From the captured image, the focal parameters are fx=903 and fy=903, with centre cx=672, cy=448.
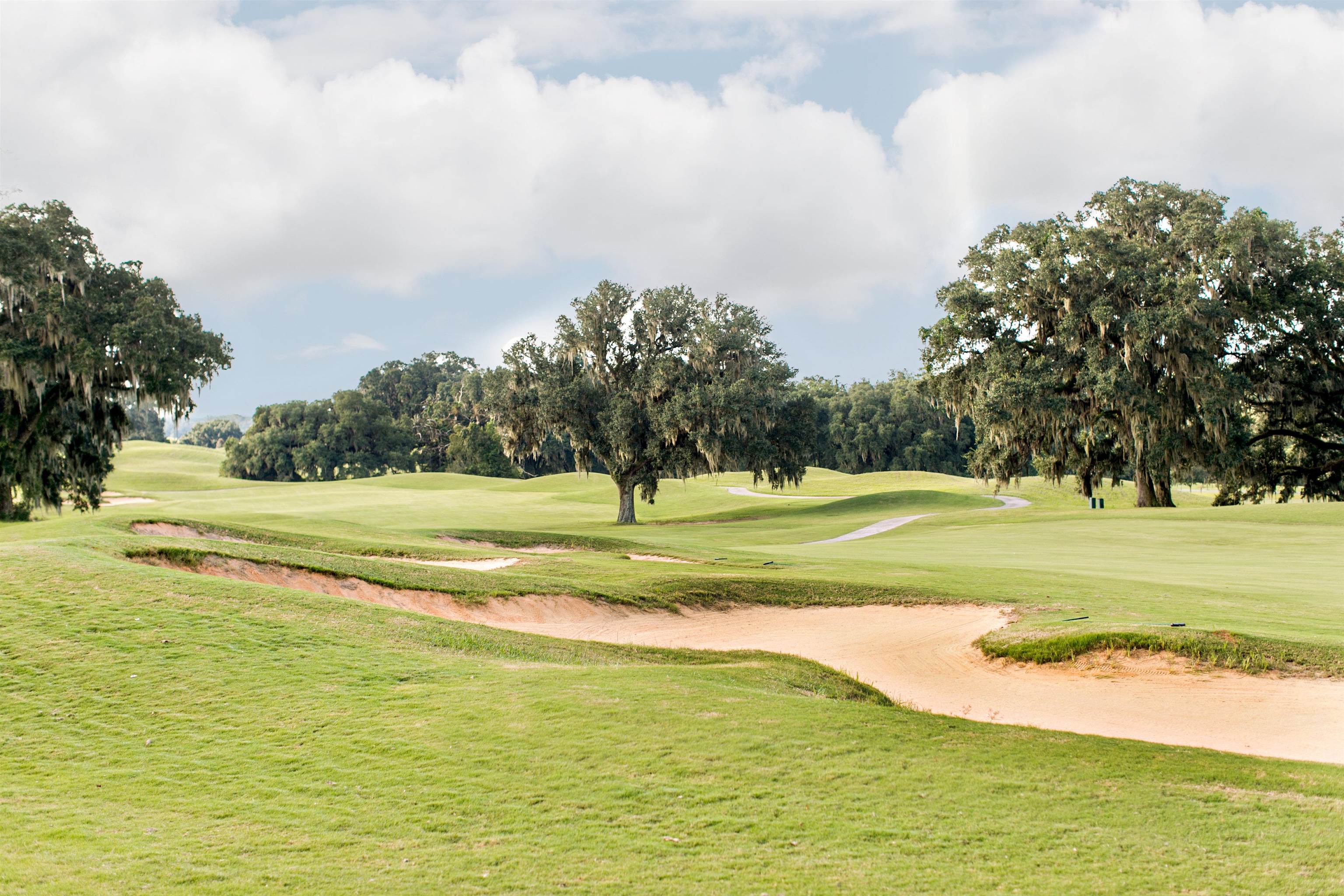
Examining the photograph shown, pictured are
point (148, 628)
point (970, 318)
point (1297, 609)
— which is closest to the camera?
point (148, 628)

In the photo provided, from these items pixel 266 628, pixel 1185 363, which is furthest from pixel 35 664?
pixel 1185 363

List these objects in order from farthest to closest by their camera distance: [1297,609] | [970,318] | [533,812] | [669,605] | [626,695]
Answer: [970,318], [669,605], [1297,609], [626,695], [533,812]

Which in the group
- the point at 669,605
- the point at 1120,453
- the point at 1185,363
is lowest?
the point at 669,605

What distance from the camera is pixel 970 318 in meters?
38.8

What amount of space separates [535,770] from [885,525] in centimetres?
3312

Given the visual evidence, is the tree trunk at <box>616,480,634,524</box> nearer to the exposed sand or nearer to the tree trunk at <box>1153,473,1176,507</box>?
the exposed sand

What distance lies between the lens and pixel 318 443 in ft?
277

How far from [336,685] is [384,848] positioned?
3.54 m

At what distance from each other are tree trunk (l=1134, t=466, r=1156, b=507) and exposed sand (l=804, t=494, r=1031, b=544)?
5.36 metres

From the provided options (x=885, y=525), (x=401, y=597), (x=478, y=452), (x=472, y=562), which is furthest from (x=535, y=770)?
(x=478, y=452)

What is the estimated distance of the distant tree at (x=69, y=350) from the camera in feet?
90.1

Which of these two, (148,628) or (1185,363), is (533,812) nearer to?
(148,628)

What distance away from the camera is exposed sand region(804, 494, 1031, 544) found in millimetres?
33688

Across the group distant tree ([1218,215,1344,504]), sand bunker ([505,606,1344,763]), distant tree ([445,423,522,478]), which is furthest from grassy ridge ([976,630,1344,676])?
distant tree ([445,423,522,478])
